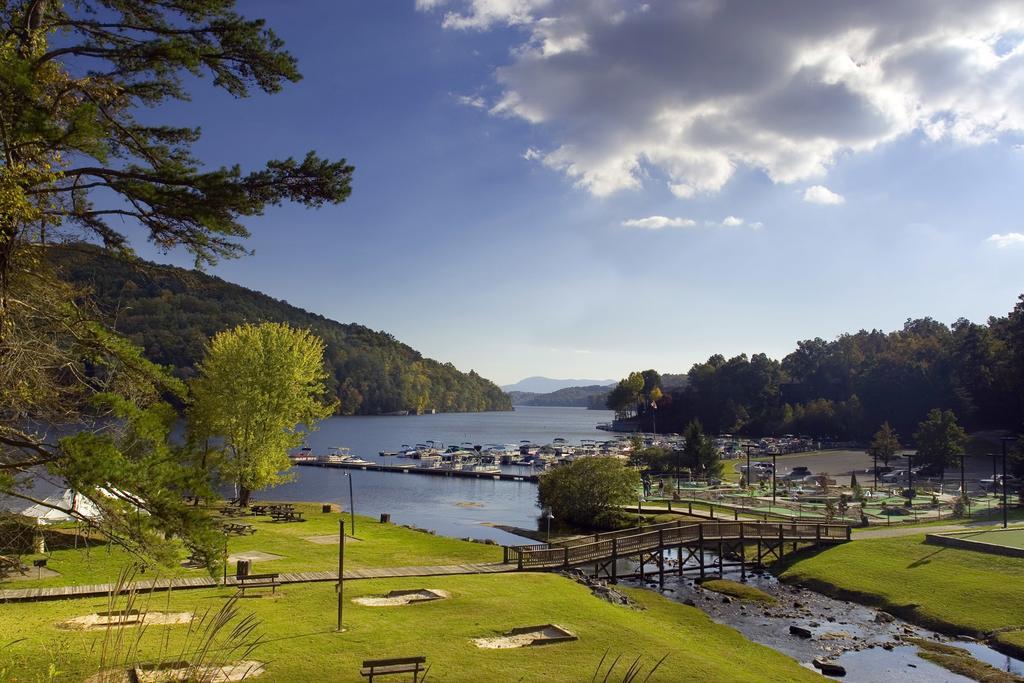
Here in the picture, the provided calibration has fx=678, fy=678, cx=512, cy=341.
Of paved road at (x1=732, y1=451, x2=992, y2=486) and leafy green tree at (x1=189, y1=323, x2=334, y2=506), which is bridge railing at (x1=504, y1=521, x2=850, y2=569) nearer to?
Answer: leafy green tree at (x1=189, y1=323, x2=334, y2=506)

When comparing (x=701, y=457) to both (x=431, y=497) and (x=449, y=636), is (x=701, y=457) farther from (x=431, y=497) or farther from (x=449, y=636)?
(x=449, y=636)

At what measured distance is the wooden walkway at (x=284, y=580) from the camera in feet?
71.5

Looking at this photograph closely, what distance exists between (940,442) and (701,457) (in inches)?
992

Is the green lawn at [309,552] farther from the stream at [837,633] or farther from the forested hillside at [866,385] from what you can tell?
the forested hillside at [866,385]

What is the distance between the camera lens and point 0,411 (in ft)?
40.6

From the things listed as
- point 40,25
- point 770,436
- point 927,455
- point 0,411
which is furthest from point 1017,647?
point 770,436

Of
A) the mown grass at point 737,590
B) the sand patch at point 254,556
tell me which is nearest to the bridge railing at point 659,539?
the mown grass at point 737,590

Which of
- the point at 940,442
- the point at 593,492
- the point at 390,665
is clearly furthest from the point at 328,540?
the point at 940,442

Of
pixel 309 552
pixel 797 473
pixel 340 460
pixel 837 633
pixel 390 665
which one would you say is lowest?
pixel 340 460

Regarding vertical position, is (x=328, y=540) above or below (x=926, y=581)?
above

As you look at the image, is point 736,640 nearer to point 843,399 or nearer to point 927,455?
point 927,455

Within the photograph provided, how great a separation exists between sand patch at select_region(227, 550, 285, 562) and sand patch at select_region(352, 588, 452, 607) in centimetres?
792

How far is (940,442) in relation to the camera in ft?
242

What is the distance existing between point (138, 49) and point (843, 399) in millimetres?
151306
